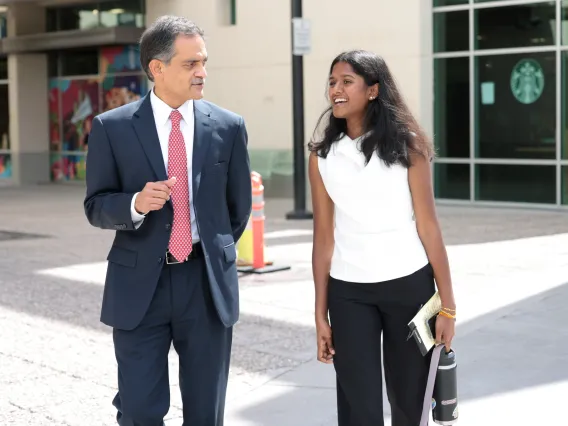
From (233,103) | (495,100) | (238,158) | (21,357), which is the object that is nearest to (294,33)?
(495,100)

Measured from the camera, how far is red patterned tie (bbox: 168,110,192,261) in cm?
359

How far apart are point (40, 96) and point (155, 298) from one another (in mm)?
21522

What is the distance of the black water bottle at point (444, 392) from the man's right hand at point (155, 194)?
114 centimetres

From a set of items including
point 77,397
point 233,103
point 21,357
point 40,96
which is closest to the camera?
point 77,397

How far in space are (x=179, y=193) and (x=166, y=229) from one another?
0.47 feet

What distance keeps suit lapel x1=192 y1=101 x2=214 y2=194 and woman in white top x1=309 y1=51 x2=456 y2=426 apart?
395 mm

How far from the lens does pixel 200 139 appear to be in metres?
3.66

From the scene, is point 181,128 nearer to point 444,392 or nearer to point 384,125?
point 384,125

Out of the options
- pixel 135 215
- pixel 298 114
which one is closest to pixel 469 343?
pixel 135 215

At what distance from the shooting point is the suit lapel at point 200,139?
3.63 m

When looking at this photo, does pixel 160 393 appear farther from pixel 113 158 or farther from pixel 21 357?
pixel 21 357

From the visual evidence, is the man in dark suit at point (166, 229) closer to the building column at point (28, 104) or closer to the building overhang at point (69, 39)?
the building overhang at point (69, 39)

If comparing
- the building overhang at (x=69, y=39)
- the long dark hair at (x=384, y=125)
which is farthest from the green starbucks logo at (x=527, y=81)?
the long dark hair at (x=384, y=125)

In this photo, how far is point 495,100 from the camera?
15945mm
